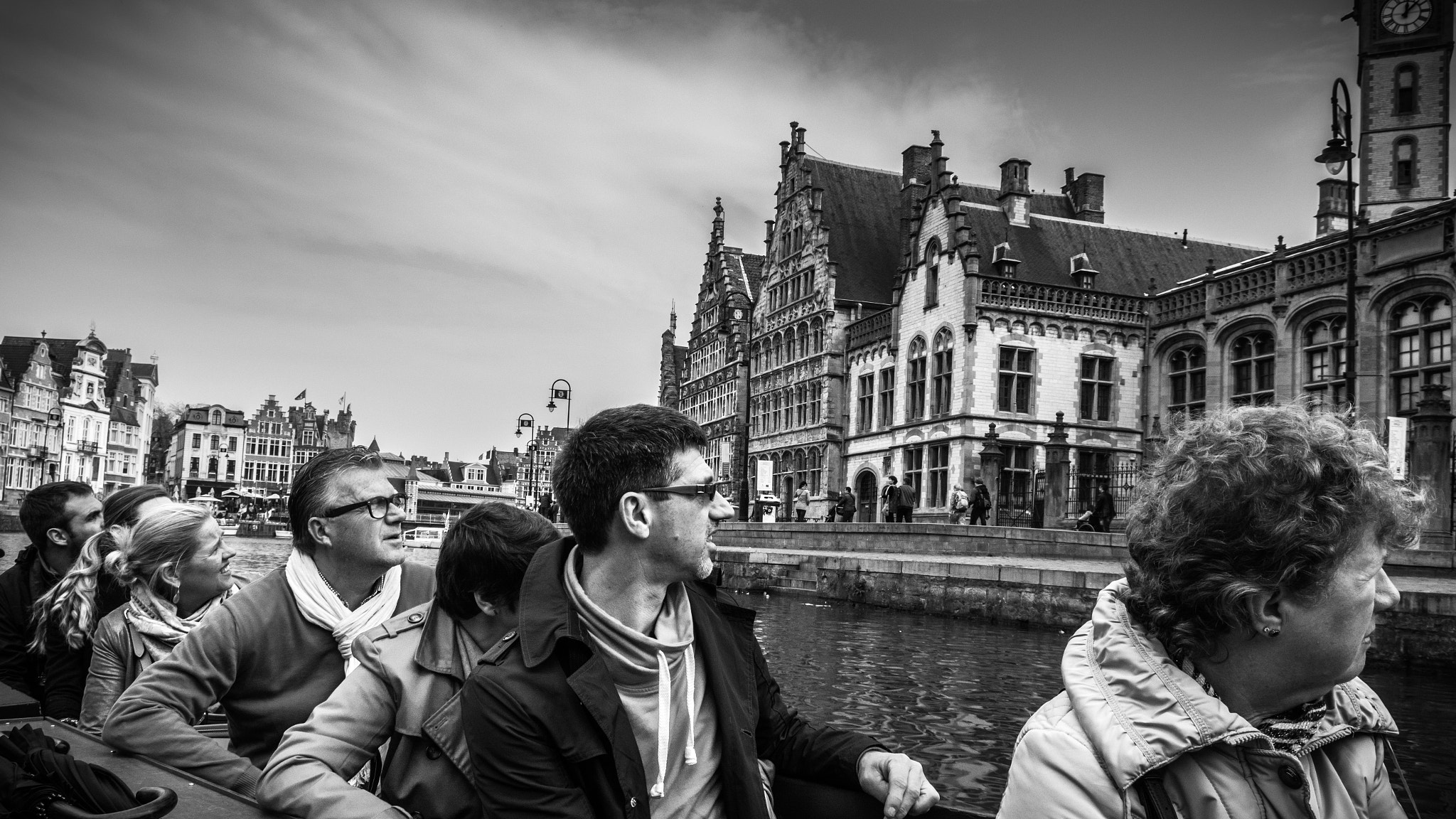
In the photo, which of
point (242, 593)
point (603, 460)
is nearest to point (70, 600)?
point (242, 593)

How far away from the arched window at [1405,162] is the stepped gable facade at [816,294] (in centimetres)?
1590

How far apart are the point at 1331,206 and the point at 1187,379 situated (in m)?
12.9

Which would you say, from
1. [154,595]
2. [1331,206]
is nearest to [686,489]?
[154,595]

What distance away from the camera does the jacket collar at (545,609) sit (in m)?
2.09

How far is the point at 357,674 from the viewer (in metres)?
2.48

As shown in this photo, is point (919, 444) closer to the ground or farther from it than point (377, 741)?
farther from it

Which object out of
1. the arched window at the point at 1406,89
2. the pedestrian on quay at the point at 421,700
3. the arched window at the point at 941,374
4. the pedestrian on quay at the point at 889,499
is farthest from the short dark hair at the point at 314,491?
the arched window at the point at 1406,89

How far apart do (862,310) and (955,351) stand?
24.3ft

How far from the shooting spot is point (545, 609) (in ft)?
7.13

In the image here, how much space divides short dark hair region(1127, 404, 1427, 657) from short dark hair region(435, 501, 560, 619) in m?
1.46

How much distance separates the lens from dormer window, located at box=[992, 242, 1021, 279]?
3070 cm

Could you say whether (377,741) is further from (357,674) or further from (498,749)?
(498,749)

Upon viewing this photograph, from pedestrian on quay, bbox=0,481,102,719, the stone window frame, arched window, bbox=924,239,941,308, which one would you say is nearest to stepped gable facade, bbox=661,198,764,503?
arched window, bbox=924,239,941,308

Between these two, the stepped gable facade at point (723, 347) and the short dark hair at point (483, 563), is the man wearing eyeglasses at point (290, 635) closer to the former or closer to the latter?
the short dark hair at point (483, 563)
